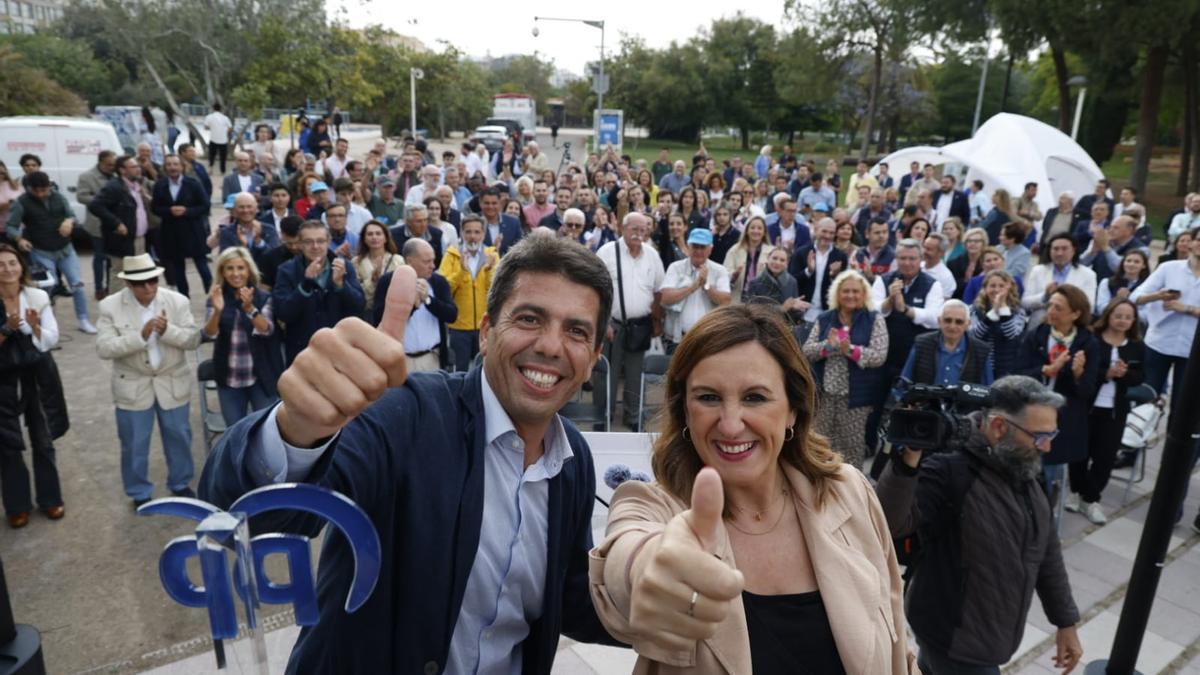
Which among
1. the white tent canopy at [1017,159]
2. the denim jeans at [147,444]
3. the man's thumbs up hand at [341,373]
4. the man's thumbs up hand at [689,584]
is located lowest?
the denim jeans at [147,444]

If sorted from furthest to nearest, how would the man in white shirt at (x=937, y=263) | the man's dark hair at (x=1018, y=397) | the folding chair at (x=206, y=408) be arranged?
the man in white shirt at (x=937, y=263) → the folding chair at (x=206, y=408) → the man's dark hair at (x=1018, y=397)

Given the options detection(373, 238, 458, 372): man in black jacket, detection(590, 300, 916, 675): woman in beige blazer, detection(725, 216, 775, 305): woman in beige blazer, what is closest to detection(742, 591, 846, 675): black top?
detection(590, 300, 916, 675): woman in beige blazer

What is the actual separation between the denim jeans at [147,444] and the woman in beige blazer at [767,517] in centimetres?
450

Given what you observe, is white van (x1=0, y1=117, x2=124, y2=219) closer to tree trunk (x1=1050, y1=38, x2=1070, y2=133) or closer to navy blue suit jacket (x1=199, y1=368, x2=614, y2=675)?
navy blue suit jacket (x1=199, y1=368, x2=614, y2=675)

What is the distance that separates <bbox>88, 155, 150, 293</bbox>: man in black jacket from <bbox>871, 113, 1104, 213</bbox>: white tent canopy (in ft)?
48.2

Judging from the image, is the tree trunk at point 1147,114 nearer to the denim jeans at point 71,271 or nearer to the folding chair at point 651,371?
the folding chair at point 651,371

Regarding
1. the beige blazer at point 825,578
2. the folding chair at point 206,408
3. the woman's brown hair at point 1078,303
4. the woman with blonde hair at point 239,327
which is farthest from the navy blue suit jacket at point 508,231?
the beige blazer at point 825,578

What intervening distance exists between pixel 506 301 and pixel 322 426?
62 cm

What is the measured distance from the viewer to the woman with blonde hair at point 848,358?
18.8ft

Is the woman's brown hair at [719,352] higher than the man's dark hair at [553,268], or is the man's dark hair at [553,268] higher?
the man's dark hair at [553,268]

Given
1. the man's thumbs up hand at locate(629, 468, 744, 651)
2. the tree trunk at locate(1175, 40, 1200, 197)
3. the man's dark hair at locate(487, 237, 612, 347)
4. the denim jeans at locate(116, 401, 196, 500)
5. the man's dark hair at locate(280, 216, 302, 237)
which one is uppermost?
the tree trunk at locate(1175, 40, 1200, 197)

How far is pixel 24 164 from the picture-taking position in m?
9.09

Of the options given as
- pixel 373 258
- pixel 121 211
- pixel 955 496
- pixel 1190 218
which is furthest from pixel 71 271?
pixel 1190 218

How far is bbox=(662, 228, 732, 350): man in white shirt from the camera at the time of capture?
682cm
